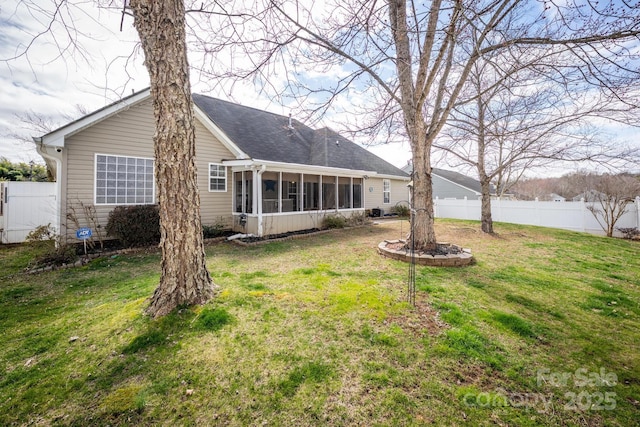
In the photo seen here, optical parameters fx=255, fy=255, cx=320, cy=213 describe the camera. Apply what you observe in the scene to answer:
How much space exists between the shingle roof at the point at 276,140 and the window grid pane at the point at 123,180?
301 centimetres

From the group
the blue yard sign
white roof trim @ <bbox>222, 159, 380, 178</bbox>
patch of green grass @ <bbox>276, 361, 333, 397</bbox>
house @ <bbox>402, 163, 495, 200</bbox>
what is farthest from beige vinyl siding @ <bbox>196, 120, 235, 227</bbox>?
house @ <bbox>402, 163, 495, 200</bbox>

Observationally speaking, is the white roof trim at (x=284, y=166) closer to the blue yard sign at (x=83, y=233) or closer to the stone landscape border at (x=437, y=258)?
the blue yard sign at (x=83, y=233)

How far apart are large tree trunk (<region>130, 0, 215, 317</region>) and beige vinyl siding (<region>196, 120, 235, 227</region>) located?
6.41m

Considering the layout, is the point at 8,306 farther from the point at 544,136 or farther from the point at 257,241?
the point at 544,136

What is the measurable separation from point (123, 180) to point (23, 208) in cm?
422

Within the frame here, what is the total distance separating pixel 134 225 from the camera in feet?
24.4

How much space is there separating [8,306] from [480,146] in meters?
14.2

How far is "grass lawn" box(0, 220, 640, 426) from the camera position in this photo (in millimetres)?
2002

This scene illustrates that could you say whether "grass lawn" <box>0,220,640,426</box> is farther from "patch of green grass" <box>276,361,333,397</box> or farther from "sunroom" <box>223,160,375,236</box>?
"sunroom" <box>223,160,375,236</box>

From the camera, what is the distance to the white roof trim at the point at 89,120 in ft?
21.7

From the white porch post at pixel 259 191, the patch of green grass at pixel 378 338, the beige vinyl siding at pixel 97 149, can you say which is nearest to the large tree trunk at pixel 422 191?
the patch of green grass at pixel 378 338

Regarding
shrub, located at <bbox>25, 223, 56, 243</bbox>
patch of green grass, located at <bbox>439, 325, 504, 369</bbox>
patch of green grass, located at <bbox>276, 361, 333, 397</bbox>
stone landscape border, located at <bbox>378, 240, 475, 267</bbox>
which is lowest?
patch of green grass, located at <bbox>276, 361, 333, 397</bbox>

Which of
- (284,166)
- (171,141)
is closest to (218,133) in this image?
(284,166)

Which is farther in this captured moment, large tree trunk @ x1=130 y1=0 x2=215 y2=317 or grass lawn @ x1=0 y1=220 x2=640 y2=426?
large tree trunk @ x1=130 y1=0 x2=215 y2=317
